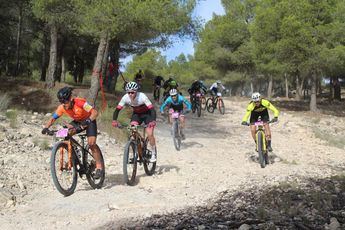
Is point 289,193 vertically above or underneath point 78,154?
underneath

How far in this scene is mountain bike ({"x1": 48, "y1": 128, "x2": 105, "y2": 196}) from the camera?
25.4ft

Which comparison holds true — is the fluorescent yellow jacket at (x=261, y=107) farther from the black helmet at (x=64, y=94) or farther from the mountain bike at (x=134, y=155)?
the black helmet at (x=64, y=94)

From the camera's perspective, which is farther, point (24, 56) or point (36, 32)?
point (24, 56)

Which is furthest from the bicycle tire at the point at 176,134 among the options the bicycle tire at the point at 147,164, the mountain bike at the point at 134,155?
the mountain bike at the point at 134,155

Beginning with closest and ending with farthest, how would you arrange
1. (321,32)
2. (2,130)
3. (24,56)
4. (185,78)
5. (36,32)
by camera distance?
(2,130) → (321,32) → (36,32) → (24,56) → (185,78)

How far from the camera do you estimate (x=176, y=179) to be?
975 centimetres

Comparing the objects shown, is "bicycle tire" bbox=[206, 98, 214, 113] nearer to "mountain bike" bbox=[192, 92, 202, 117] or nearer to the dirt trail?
"mountain bike" bbox=[192, 92, 202, 117]

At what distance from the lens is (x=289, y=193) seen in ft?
29.2

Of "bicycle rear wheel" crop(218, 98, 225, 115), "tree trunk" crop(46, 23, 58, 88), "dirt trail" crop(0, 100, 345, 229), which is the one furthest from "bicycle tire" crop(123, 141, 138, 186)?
"bicycle rear wheel" crop(218, 98, 225, 115)

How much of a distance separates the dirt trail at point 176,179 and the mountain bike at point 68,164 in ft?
0.75

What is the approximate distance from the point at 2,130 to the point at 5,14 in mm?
17674


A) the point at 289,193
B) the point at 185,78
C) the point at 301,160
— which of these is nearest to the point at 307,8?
the point at 301,160

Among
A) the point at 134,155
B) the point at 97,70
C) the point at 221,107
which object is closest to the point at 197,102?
the point at 221,107

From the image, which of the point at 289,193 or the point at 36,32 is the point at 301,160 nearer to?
the point at 289,193
